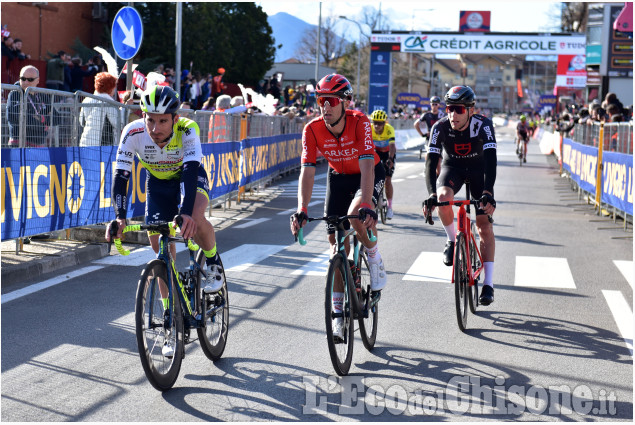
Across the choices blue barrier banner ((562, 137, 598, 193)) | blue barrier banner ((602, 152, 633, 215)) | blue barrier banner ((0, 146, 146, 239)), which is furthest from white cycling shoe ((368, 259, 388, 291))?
blue barrier banner ((562, 137, 598, 193))

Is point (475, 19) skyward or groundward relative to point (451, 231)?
skyward

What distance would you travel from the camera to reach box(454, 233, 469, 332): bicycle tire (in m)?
7.18

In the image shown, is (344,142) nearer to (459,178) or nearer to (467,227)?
(467,227)

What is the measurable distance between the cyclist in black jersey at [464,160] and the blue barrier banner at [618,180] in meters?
6.53

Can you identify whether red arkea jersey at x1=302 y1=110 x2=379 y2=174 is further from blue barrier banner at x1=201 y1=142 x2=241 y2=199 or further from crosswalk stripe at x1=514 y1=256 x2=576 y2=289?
blue barrier banner at x1=201 y1=142 x2=241 y2=199

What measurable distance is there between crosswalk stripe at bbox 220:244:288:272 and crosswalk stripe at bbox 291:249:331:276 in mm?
610

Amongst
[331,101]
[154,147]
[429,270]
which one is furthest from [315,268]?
[154,147]

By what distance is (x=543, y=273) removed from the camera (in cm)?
1038

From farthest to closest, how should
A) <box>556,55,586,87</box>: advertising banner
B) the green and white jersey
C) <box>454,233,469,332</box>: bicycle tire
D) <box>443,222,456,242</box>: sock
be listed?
<box>556,55,586,87</box>: advertising banner → <box>443,222,456,242</box>: sock → <box>454,233,469,332</box>: bicycle tire → the green and white jersey

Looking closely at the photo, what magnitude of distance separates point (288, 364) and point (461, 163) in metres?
2.97

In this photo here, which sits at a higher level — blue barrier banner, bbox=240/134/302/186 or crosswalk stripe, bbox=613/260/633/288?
blue barrier banner, bbox=240/134/302/186

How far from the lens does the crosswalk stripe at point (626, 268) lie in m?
10.2

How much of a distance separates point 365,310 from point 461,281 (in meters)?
1.41

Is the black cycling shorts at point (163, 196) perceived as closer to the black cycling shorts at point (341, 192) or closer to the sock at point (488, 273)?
the black cycling shorts at point (341, 192)
